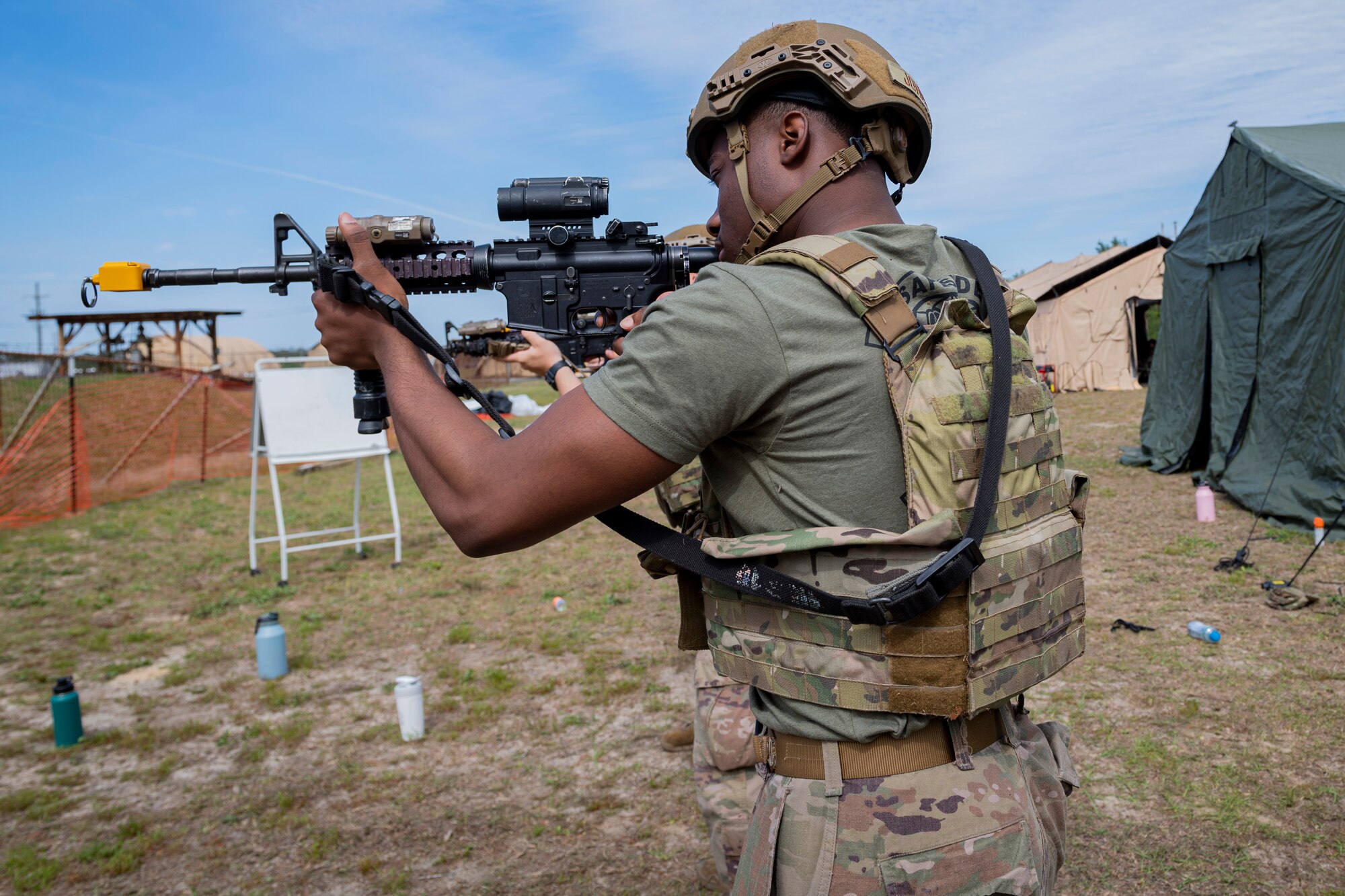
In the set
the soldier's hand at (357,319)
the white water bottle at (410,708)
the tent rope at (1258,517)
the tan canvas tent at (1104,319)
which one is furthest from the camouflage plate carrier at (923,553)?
the tan canvas tent at (1104,319)

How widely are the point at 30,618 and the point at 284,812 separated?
4.85 metres

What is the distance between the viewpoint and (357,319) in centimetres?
187

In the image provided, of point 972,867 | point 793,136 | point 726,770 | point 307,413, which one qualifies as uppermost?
point 793,136

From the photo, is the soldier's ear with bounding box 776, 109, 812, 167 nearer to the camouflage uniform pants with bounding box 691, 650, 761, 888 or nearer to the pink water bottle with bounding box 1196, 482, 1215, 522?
the camouflage uniform pants with bounding box 691, 650, 761, 888

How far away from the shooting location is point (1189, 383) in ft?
37.1

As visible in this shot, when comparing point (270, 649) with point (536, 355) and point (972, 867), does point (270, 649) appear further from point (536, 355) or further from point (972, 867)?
point (972, 867)

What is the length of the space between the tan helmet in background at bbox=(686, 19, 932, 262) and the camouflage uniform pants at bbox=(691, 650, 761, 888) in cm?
173

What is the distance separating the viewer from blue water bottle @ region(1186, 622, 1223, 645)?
5453 millimetres

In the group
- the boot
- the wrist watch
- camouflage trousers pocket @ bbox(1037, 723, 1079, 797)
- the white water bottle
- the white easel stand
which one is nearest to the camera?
camouflage trousers pocket @ bbox(1037, 723, 1079, 797)

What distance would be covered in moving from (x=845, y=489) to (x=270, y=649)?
535 cm

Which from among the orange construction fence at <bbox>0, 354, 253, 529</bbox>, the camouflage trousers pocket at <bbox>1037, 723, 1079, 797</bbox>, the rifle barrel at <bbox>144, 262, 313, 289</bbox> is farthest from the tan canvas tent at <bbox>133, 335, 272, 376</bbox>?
the camouflage trousers pocket at <bbox>1037, 723, 1079, 797</bbox>

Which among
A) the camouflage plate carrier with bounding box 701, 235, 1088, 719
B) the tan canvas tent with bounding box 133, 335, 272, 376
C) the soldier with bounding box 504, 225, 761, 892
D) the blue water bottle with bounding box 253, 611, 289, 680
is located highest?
the tan canvas tent with bounding box 133, 335, 272, 376

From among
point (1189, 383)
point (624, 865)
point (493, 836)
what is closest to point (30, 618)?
point (493, 836)

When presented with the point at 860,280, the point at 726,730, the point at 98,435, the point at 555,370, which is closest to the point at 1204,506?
the point at 726,730
